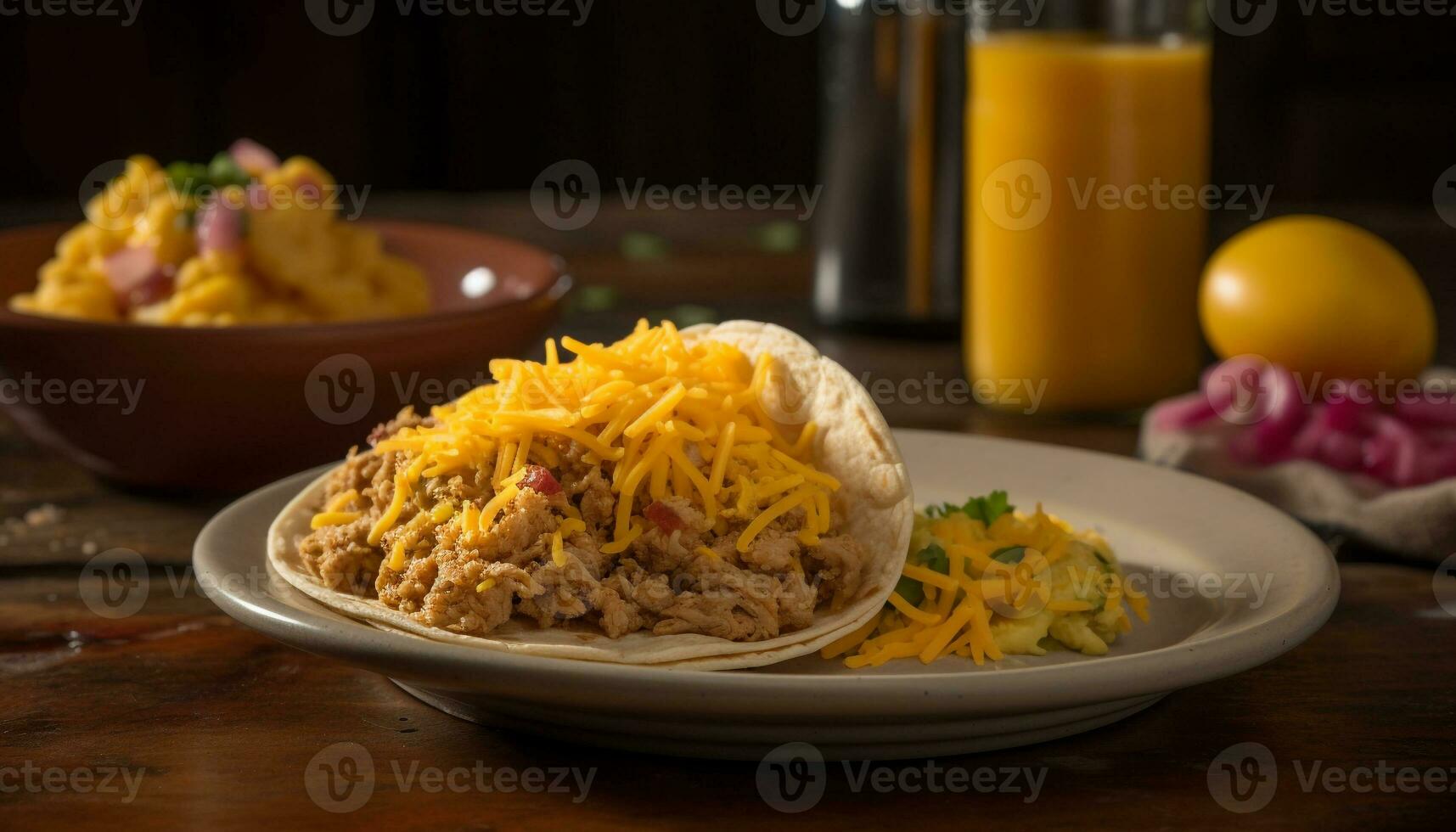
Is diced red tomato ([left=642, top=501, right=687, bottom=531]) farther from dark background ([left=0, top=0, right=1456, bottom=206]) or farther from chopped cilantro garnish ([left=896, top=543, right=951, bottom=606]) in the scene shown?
dark background ([left=0, top=0, right=1456, bottom=206])

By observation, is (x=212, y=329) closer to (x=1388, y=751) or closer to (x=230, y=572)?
(x=230, y=572)

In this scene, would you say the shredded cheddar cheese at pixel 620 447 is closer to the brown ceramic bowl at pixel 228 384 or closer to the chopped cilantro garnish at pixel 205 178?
the brown ceramic bowl at pixel 228 384

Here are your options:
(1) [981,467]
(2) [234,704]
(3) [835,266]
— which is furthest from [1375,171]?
(2) [234,704]

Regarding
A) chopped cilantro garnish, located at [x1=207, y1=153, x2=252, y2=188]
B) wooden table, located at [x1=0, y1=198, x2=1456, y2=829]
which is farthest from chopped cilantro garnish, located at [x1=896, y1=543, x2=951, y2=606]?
chopped cilantro garnish, located at [x1=207, y1=153, x2=252, y2=188]

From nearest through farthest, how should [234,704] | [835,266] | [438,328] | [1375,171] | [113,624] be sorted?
[234,704]
[113,624]
[438,328]
[835,266]
[1375,171]

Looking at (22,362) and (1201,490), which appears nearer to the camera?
(1201,490)

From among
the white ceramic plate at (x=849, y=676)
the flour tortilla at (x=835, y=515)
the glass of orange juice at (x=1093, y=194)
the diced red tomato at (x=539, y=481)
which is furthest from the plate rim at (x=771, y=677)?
the glass of orange juice at (x=1093, y=194)

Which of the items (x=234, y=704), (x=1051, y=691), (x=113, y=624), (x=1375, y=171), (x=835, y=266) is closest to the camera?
(x=1051, y=691)

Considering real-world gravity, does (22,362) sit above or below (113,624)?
above
